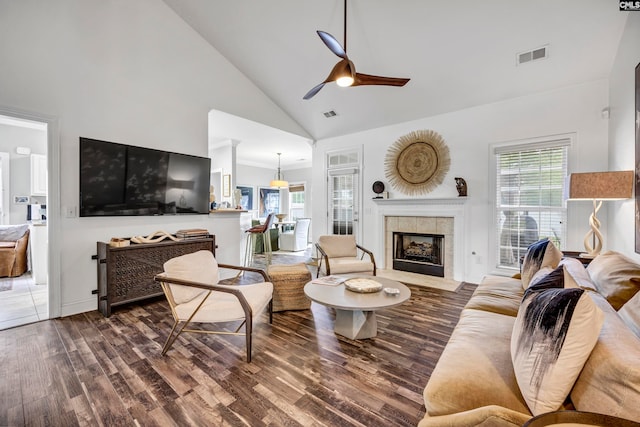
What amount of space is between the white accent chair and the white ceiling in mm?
3513

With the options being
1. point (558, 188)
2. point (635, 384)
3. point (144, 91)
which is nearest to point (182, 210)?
point (144, 91)

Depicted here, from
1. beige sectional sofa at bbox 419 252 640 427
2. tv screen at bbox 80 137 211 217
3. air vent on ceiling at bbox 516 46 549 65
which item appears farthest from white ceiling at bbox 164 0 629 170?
beige sectional sofa at bbox 419 252 640 427

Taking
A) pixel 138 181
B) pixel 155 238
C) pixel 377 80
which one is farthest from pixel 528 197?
pixel 138 181

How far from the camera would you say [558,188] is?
12.2 feet

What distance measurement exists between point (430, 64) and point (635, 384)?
3.89 meters

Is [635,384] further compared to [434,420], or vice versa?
[434,420]

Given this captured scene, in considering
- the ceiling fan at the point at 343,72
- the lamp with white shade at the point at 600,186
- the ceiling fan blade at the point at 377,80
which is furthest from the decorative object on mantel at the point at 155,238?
the lamp with white shade at the point at 600,186

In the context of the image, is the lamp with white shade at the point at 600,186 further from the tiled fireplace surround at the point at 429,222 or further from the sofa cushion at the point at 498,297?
the tiled fireplace surround at the point at 429,222

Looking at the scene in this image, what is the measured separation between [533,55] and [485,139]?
1.18m

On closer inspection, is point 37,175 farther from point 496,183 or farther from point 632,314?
point 496,183

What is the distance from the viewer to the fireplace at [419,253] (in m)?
4.72

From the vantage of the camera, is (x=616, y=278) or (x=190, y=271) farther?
(x=190, y=271)

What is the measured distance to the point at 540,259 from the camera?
2.38m

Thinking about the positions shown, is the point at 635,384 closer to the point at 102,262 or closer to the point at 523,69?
the point at 523,69
